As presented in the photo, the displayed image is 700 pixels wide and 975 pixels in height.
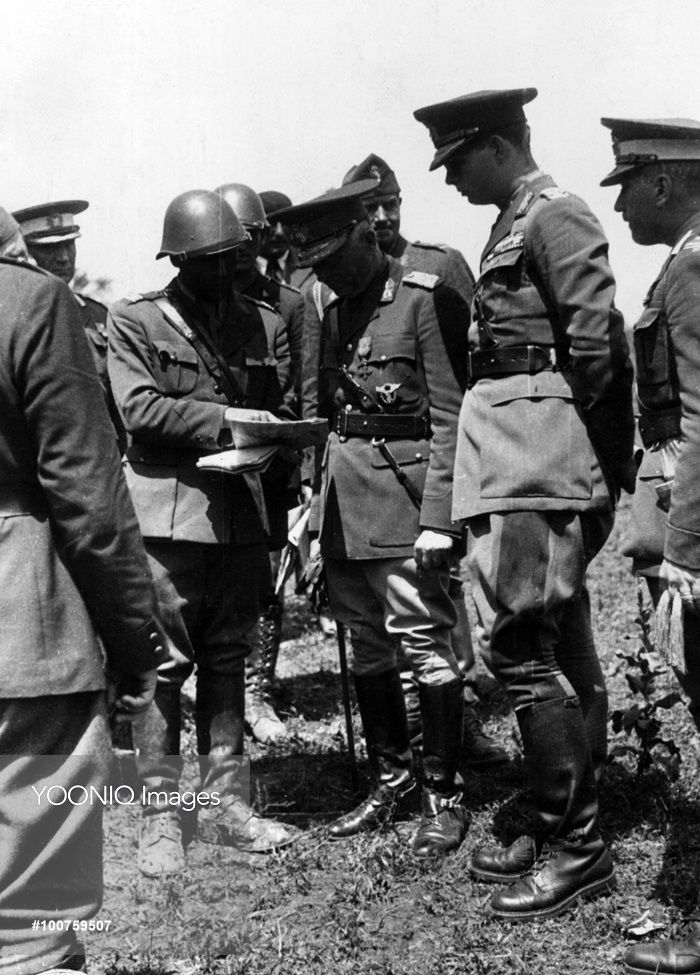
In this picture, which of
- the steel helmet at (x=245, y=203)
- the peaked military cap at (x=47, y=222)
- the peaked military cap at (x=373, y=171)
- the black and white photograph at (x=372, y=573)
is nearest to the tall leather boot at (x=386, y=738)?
the black and white photograph at (x=372, y=573)

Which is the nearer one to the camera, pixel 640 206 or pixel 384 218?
pixel 640 206

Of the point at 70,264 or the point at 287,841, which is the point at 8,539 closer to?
the point at 287,841

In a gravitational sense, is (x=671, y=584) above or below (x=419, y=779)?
above

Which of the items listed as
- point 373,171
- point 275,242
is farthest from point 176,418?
point 275,242

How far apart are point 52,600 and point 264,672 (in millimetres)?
3738

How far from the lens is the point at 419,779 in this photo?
5094mm

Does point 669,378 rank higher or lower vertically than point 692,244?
lower

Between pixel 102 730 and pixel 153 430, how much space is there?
6.00 ft

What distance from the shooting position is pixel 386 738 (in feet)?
15.9

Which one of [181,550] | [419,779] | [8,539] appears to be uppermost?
[8,539]

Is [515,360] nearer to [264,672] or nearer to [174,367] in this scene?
[174,367]

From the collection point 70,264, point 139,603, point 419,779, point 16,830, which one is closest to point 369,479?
point 419,779

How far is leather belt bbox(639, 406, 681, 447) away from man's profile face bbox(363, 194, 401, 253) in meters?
2.93

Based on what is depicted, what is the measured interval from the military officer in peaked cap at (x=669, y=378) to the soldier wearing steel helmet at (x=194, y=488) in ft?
5.51
